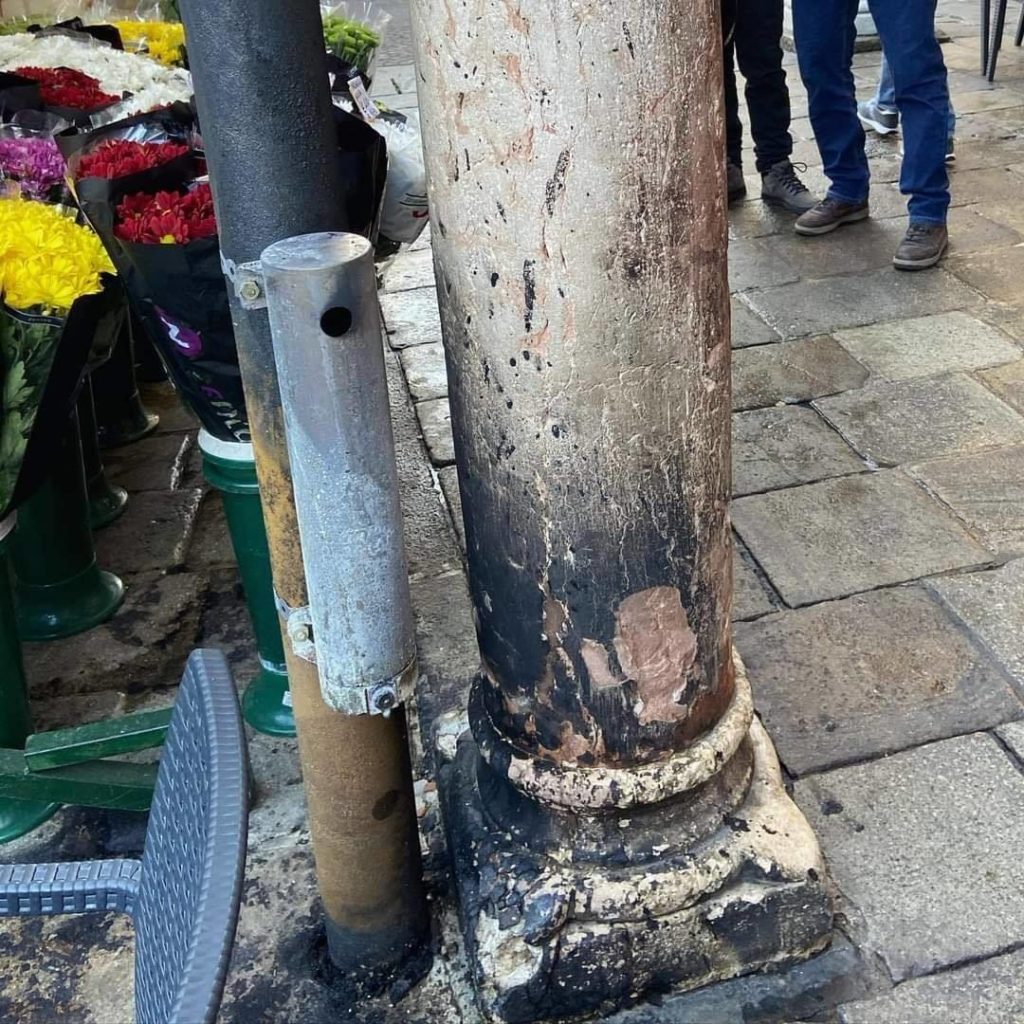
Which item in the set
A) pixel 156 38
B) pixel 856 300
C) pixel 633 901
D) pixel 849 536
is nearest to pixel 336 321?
pixel 633 901

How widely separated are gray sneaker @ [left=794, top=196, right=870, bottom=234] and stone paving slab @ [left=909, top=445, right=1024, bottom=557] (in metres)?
1.81

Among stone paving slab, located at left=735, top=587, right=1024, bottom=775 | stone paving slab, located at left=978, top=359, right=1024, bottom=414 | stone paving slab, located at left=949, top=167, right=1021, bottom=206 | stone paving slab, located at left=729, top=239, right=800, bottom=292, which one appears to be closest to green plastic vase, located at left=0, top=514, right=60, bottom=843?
stone paving slab, located at left=735, top=587, right=1024, bottom=775

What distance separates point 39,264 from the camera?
2.01 metres

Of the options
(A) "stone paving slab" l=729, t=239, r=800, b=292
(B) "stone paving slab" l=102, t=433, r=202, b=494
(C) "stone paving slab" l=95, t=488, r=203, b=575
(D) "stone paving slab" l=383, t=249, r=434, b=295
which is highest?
(A) "stone paving slab" l=729, t=239, r=800, b=292

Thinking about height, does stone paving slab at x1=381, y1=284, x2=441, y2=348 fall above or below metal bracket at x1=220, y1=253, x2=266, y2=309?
below

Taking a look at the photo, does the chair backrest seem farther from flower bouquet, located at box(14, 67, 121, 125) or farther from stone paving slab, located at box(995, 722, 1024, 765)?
flower bouquet, located at box(14, 67, 121, 125)

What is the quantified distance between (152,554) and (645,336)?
2126mm

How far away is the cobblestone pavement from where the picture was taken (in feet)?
6.10

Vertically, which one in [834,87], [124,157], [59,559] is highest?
[124,157]

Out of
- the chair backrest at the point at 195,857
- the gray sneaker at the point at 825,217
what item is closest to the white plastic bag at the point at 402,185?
the chair backrest at the point at 195,857

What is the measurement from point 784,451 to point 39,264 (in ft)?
6.68

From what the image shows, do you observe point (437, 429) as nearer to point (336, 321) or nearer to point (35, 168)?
point (35, 168)

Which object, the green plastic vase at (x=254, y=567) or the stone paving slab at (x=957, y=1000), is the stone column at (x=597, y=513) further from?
the green plastic vase at (x=254, y=567)

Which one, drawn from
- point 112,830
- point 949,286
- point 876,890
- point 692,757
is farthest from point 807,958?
point 949,286
